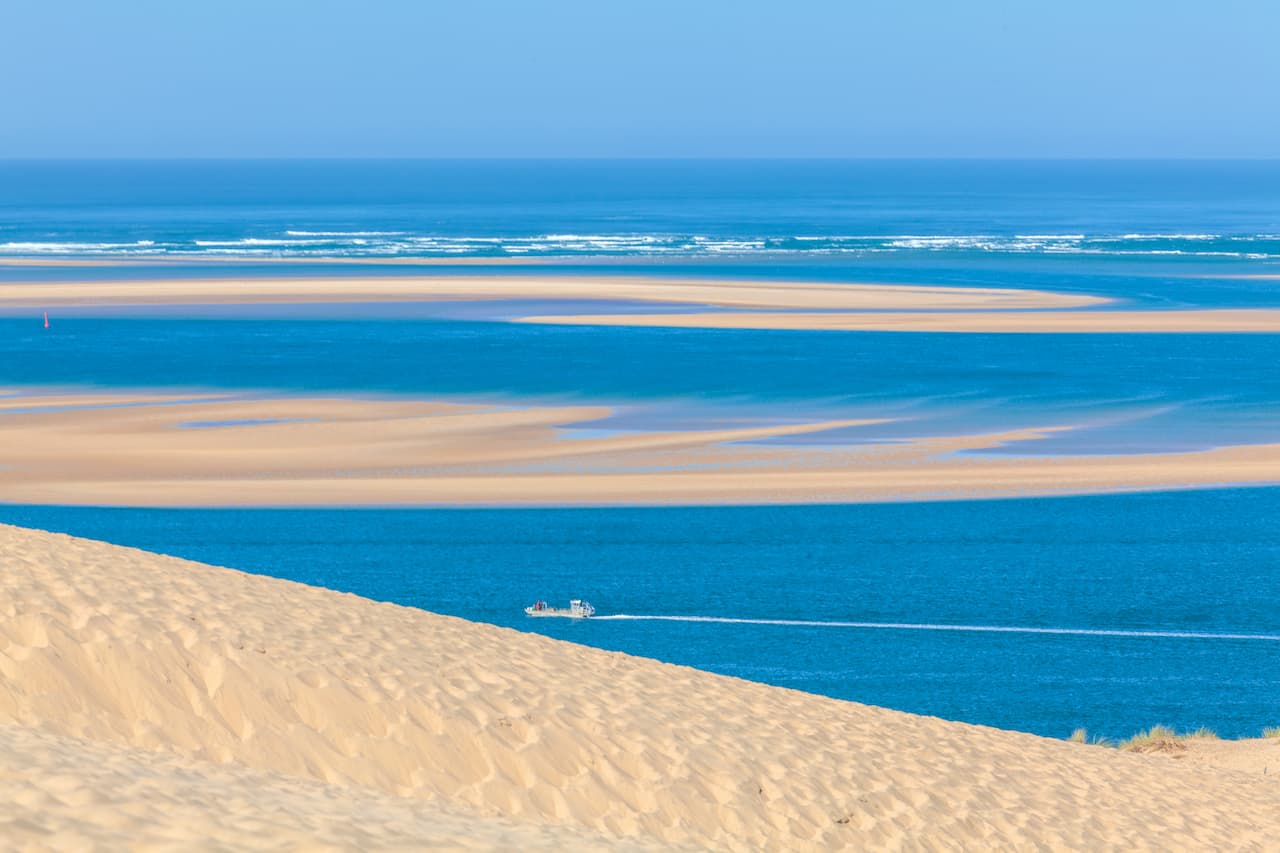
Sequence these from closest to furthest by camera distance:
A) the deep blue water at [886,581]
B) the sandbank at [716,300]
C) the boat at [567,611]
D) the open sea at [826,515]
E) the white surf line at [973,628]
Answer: the deep blue water at [886,581] → the open sea at [826,515] → the white surf line at [973,628] → the boat at [567,611] → the sandbank at [716,300]

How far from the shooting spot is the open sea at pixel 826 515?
24906mm

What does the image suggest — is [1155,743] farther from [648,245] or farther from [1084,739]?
[648,245]

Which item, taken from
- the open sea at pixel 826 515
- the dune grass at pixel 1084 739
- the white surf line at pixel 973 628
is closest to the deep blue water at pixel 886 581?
the open sea at pixel 826 515

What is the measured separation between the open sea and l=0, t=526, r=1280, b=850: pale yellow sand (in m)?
7.10

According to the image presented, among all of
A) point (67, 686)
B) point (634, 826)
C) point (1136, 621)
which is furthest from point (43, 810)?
point (1136, 621)

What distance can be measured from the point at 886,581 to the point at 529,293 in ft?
172

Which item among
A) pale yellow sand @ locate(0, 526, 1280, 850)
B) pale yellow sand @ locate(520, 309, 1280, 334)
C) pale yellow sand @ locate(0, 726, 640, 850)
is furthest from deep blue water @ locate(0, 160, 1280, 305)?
pale yellow sand @ locate(0, 726, 640, 850)

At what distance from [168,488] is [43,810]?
30.2 m

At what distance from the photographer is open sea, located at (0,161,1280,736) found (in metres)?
24.9

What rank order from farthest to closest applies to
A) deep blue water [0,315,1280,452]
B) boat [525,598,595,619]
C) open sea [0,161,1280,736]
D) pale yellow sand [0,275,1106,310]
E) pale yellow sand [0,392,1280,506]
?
pale yellow sand [0,275,1106,310] < deep blue water [0,315,1280,452] < pale yellow sand [0,392,1280,506] < boat [525,598,595,619] < open sea [0,161,1280,736]

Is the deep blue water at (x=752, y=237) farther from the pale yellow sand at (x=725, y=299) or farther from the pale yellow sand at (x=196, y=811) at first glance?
the pale yellow sand at (x=196, y=811)

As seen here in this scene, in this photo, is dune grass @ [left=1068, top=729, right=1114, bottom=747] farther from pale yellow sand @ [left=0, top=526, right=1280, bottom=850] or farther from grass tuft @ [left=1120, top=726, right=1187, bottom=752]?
pale yellow sand @ [left=0, top=526, right=1280, bottom=850]

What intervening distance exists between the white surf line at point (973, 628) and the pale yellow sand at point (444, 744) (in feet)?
31.0

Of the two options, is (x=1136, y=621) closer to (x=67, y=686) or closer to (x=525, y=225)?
(x=67, y=686)
